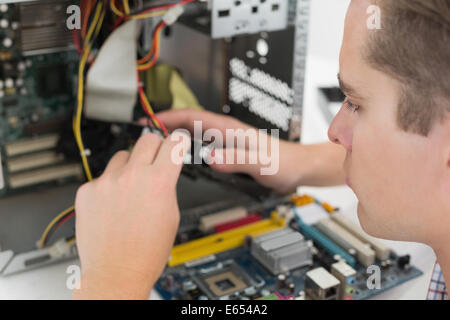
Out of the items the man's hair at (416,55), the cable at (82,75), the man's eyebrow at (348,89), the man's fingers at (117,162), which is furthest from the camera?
the cable at (82,75)

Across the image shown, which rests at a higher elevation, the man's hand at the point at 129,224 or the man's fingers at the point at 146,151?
the man's fingers at the point at 146,151

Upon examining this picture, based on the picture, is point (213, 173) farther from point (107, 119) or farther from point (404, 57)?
point (404, 57)

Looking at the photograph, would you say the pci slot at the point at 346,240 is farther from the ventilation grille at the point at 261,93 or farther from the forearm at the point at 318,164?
the ventilation grille at the point at 261,93

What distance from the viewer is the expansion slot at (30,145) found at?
1.27 meters

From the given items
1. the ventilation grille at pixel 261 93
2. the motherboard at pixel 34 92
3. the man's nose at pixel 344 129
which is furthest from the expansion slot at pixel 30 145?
the man's nose at pixel 344 129

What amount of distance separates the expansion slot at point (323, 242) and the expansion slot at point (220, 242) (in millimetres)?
50

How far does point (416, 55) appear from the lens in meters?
0.71

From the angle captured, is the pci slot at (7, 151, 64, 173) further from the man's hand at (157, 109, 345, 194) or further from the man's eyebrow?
the man's eyebrow

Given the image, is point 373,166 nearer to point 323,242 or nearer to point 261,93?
point 323,242

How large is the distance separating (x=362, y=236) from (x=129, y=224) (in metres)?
0.54

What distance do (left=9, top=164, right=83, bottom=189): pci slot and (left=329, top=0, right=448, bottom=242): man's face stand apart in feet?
2.42

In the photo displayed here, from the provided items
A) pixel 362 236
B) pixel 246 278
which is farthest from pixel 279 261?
pixel 362 236
